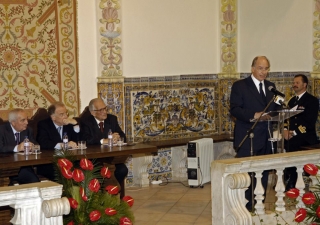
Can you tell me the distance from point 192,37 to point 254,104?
3.01m

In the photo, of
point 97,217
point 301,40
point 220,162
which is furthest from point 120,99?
point 97,217

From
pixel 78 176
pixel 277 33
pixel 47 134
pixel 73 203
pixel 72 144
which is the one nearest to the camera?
pixel 73 203

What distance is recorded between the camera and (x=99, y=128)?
7.43 m

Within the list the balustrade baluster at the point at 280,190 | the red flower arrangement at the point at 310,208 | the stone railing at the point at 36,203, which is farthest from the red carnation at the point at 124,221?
the balustrade baluster at the point at 280,190

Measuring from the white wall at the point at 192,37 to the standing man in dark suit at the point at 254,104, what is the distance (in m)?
2.56

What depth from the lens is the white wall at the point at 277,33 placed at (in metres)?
9.21

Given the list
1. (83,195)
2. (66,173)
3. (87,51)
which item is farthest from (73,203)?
(87,51)

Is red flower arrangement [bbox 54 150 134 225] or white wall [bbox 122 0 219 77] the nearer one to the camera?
red flower arrangement [bbox 54 150 134 225]

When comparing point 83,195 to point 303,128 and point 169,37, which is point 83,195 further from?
point 169,37

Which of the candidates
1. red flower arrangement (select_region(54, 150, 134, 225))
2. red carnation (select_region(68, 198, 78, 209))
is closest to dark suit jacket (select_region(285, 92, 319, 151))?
red flower arrangement (select_region(54, 150, 134, 225))

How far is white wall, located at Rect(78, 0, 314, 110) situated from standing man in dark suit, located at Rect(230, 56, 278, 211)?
8.41 ft

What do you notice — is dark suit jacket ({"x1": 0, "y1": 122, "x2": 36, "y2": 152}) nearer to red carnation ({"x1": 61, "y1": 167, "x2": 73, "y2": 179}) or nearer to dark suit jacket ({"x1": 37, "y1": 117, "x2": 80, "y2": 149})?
dark suit jacket ({"x1": 37, "y1": 117, "x2": 80, "y2": 149})

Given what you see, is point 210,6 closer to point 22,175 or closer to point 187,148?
point 187,148

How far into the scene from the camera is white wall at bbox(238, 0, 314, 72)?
9211 mm
